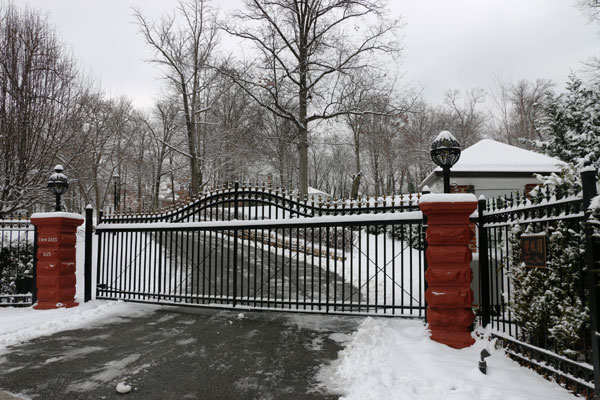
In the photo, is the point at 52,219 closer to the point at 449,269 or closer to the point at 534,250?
the point at 449,269

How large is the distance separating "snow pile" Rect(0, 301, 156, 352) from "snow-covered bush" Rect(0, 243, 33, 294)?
80cm

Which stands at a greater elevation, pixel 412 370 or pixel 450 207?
pixel 450 207

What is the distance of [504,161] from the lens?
1307cm

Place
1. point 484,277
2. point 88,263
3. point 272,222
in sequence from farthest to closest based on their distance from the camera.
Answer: point 88,263, point 272,222, point 484,277

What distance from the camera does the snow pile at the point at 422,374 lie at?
3.20 m

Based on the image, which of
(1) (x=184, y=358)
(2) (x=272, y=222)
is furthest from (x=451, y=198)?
(1) (x=184, y=358)

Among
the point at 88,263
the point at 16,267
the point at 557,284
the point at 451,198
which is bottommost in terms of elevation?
the point at 16,267

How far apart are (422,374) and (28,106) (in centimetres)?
1151

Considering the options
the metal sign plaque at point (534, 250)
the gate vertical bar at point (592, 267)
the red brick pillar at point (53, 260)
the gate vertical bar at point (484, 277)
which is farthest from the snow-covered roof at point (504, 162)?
the red brick pillar at point (53, 260)

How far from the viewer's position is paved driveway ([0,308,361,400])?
3.52 m

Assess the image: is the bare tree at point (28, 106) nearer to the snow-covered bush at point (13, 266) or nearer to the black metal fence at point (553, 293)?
Result: the snow-covered bush at point (13, 266)

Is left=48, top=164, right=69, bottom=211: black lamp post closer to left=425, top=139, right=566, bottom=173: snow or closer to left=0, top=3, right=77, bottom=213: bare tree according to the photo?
left=0, top=3, right=77, bottom=213: bare tree

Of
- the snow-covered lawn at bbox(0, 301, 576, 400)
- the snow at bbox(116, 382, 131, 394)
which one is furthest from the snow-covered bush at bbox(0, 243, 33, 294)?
the snow at bbox(116, 382, 131, 394)

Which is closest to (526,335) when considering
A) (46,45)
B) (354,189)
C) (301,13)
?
(46,45)
